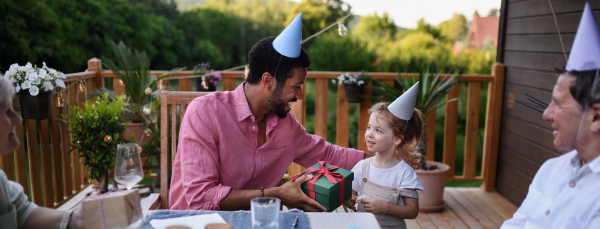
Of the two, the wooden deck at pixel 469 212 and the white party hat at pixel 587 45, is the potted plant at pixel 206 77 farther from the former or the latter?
the white party hat at pixel 587 45

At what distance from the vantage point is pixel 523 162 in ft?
10.1

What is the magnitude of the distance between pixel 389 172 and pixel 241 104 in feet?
2.25

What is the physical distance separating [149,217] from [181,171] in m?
0.35

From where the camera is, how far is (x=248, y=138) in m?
1.61

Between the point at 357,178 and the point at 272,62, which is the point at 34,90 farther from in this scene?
the point at 357,178

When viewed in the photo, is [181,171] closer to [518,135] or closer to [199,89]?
[199,89]

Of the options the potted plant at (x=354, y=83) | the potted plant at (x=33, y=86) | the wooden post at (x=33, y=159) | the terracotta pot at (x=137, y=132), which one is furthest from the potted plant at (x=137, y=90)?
the potted plant at (x=354, y=83)

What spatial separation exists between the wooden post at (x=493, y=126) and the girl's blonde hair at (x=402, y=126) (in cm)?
183

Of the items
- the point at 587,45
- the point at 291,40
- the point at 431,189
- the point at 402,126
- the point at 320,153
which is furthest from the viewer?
the point at 431,189

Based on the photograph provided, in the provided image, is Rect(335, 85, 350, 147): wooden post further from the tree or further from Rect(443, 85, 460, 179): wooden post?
the tree

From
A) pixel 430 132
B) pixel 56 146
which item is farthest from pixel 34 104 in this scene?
pixel 430 132

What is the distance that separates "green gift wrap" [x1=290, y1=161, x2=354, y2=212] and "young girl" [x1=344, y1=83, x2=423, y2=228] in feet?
0.44

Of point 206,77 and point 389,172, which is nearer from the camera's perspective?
point 389,172

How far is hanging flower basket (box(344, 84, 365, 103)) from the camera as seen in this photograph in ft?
10.9
